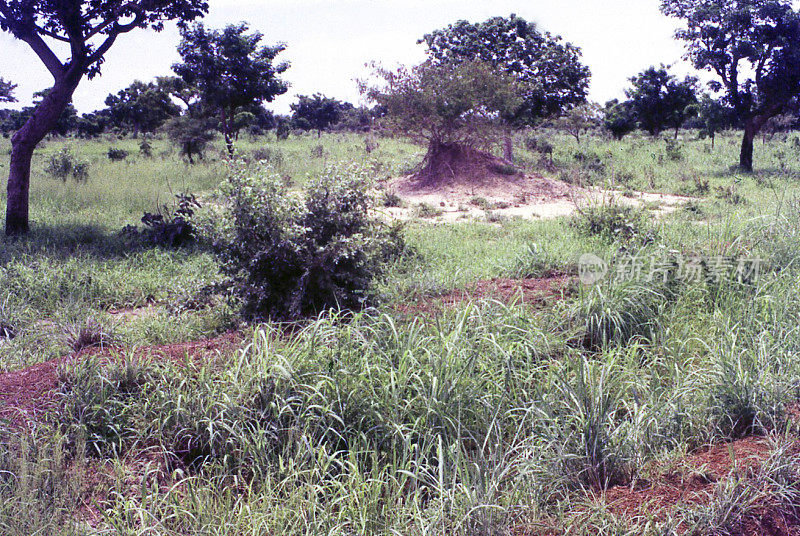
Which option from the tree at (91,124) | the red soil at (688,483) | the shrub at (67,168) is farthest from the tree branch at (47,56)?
the tree at (91,124)

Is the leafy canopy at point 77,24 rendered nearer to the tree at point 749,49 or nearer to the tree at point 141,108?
the tree at point 749,49

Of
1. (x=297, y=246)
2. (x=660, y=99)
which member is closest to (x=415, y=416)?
(x=297, y=246)

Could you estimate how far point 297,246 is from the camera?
4.85 m

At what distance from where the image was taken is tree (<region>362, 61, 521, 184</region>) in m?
14.9

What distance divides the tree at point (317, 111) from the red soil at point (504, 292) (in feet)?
142

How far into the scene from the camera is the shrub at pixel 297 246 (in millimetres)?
4902

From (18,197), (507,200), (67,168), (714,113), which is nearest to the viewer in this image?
(18,197)

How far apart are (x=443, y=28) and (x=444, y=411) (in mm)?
20359

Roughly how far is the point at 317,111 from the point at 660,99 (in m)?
28.2

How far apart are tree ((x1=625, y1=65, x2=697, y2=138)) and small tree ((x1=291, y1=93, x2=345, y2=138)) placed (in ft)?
85.5

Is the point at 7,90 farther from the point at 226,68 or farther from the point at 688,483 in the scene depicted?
the point at 688,483

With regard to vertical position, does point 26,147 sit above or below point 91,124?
below

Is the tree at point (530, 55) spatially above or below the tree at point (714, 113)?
above

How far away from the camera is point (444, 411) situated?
3012 millimetres
